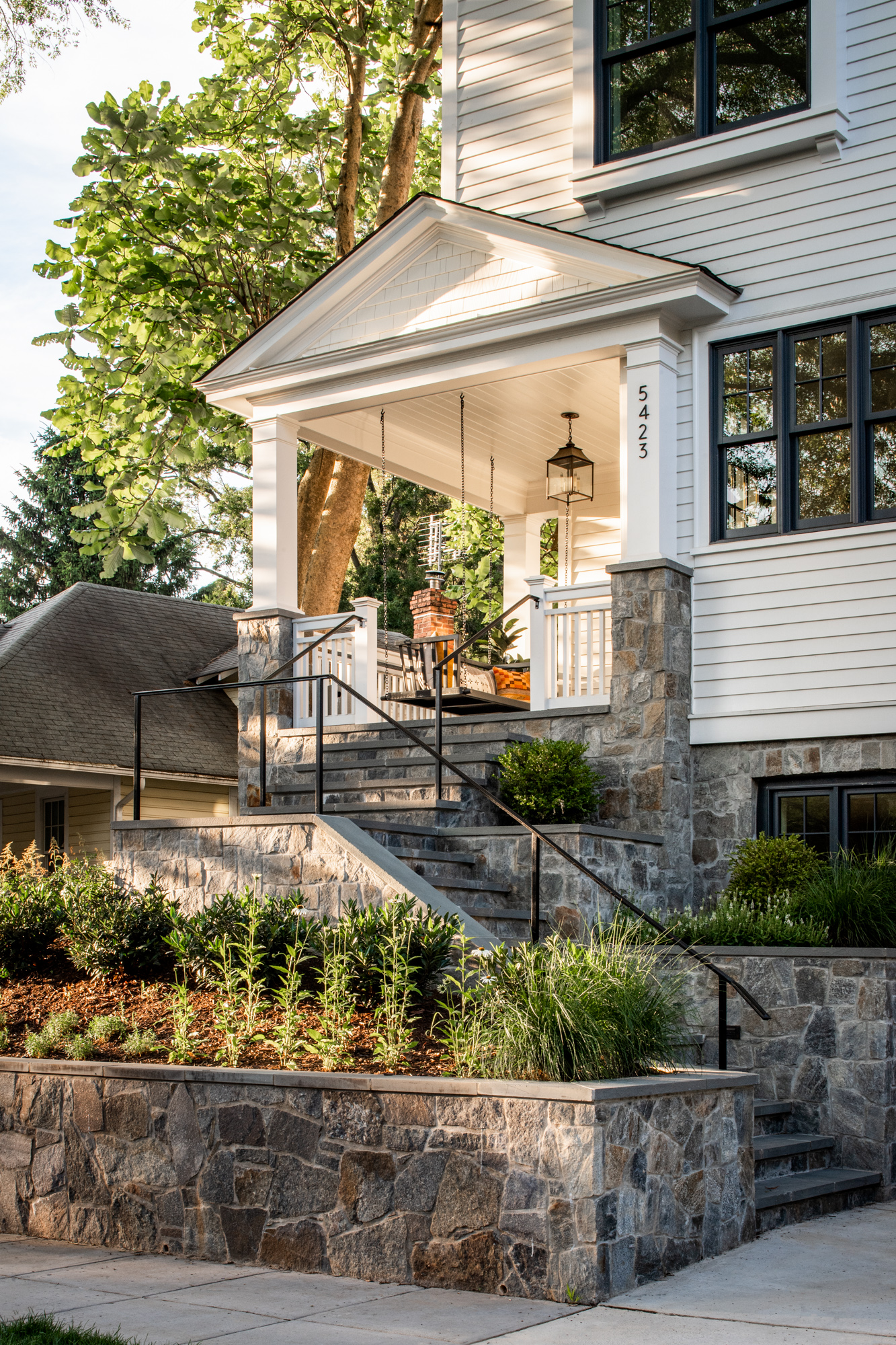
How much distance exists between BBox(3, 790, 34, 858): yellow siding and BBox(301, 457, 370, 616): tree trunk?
18.4 ft

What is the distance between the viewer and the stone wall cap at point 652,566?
10.6 metres

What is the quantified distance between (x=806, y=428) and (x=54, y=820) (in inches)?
509

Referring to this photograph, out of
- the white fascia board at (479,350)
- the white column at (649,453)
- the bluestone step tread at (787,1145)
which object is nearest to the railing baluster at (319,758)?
the white column at (649,453)

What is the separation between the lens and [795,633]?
34.6 ft

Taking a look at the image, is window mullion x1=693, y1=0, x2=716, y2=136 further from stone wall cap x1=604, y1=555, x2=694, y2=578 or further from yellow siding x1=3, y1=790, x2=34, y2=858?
yellow siding x1=3, y1=790, x2=34, y2=858

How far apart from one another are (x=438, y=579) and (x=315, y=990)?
20.7 feet

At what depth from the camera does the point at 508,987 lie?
20.6 ft

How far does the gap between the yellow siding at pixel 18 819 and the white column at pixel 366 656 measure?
9.52 meters

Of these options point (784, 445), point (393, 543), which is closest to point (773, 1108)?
point (784, 445)

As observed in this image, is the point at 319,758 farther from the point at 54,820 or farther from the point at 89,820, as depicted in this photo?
the point at 54,820

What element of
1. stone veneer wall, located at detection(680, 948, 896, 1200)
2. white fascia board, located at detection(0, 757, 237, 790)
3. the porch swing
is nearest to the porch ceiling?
the porch swing

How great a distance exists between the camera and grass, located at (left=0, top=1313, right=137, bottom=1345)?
4586 mm

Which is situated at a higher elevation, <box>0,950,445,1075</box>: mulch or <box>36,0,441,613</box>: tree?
<box>36,0,441,613</box>: tree

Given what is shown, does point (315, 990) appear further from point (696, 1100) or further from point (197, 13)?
point (197, 13)
